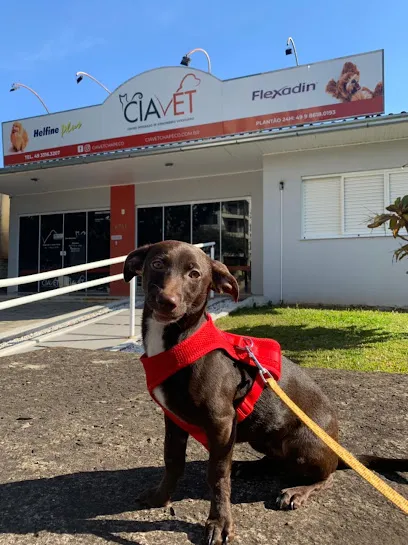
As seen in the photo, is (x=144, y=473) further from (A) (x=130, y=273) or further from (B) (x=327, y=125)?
(B) (x=327, y=125)

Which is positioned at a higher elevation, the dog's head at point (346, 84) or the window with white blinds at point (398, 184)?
the dog's head at point (346, 84)

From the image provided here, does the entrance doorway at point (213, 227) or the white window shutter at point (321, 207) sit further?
the entrance doorway at point (213, 227)

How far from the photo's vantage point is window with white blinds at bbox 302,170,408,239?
10.2 meters

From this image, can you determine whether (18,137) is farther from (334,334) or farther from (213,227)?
(334,334)

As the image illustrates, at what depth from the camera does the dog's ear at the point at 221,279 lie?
223cm

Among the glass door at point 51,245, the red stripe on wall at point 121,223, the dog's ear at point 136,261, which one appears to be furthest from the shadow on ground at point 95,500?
the glass door at point 51,245

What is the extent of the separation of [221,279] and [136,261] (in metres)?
0.44

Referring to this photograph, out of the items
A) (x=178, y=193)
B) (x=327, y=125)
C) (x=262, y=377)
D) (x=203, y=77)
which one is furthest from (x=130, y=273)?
(x=178, y=193)

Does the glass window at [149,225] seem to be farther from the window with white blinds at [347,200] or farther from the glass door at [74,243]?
the window with white blinds at [347,200]

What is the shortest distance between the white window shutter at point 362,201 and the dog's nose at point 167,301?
9330 mm

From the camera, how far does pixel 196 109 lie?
11.5 meters

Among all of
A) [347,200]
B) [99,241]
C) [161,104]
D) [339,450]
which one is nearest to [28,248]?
[99,241]

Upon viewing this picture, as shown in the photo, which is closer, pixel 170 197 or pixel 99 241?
pixel 170 197

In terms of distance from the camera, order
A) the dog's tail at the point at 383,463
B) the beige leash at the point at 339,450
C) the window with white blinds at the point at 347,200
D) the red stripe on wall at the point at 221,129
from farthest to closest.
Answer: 1. the window with white blinds at the point at 347,200
2. the red stripe on wall at the point at 221,129
3. the dog's tail at the point at 383,463
4. the beige leash at the point at 339,450
